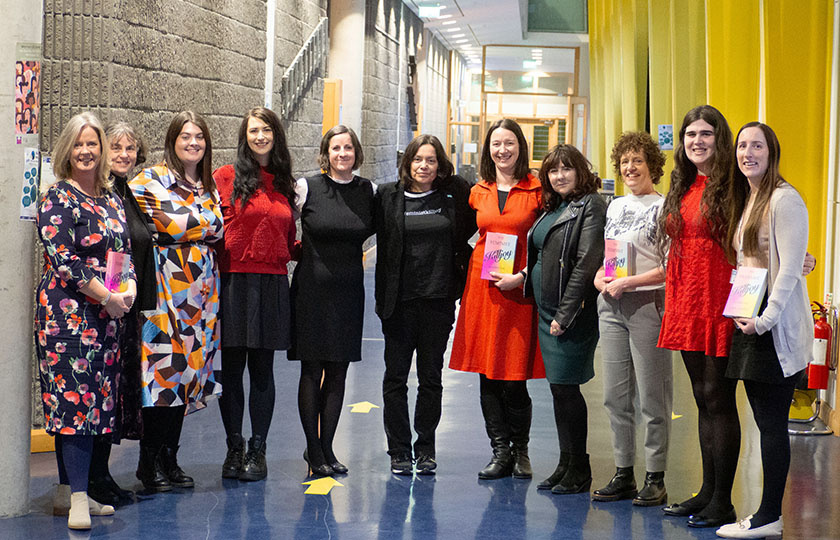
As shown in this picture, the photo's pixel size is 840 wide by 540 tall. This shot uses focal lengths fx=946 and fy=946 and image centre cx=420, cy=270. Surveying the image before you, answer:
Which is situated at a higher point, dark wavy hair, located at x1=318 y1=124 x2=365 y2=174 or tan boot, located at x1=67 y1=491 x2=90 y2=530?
dark wavy hair, located at x1=318 y1=124 x2=365 y2=174

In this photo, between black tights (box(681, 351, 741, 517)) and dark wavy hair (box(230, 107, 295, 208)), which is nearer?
black tights (box(681, 351, 741, 517))

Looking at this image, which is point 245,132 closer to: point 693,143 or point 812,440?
point 693,143

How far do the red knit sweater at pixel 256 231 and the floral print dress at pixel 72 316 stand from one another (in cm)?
59

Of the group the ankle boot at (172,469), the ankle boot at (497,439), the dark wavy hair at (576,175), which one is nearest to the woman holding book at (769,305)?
the dark wavy hair at (576,175)

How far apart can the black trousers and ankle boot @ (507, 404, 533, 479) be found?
Result: 0.33 metres

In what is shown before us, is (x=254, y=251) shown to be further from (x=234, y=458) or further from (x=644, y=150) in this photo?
(x=644, y=150)

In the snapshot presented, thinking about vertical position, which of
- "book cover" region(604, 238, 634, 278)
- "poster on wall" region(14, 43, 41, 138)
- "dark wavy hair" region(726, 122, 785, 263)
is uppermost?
"poster on wall" region(14, 43, 41, 138)

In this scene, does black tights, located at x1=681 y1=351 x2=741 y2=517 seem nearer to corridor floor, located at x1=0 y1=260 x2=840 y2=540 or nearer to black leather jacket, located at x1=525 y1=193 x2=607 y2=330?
corridor floor, located at x1=0 y1=260 x2=840 y2=540

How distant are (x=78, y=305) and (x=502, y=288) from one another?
5.35 feet

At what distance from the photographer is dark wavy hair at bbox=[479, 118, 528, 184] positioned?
3.96 meters

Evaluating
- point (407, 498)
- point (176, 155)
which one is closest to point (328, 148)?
point (176, 155)

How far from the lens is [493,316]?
3.95m

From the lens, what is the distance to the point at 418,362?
4.09m

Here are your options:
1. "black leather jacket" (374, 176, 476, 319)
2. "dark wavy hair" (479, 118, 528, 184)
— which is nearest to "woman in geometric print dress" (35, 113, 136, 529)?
"black leather jacket" (374, 176, 476, 319)
